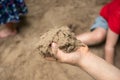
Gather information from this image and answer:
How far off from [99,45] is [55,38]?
50 centimetres

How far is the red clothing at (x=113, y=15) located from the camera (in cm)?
142

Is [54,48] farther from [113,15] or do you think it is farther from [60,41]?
[113,15]

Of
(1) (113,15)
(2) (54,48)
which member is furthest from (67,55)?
(1) (113,15)

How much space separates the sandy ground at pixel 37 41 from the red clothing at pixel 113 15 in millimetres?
153

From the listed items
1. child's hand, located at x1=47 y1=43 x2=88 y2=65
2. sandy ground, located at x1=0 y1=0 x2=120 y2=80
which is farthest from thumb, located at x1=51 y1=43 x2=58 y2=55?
sandy ground, located at x1=0 y1=0 x2=120 y2=80

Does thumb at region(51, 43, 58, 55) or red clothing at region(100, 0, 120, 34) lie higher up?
thumb at region(51, 43, 58, 55)

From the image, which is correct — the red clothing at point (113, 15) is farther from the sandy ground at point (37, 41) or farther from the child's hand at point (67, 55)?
the child's hand at point (67, 55)

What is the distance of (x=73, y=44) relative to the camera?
43.8 inches

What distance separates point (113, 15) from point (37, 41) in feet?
1.54

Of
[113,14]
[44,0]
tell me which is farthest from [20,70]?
[44,0]

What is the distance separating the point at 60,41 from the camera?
1104 mm

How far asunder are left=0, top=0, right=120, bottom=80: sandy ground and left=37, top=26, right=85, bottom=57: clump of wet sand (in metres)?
0.28

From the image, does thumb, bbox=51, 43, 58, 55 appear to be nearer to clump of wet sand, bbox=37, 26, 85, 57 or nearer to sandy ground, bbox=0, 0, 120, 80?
clump of wet sand, bbox=37, 26, 85, 57

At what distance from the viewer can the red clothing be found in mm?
1425
